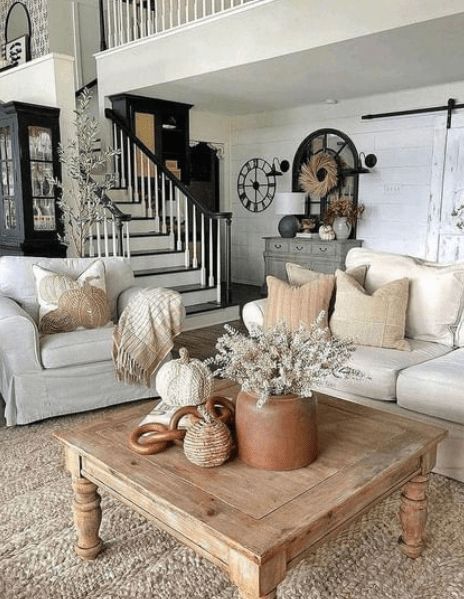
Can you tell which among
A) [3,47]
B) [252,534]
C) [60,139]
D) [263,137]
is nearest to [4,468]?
[252,534]

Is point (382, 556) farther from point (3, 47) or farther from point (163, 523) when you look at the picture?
point (3, 47)

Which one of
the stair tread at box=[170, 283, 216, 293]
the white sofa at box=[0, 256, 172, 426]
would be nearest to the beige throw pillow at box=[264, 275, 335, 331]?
the white sofa at box=[0, 256, 172, 426]

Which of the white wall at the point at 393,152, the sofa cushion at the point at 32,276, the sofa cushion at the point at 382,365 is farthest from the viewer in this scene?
the white wall at the point at 393,152

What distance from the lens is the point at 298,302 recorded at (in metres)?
3.13

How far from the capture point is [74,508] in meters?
1.95

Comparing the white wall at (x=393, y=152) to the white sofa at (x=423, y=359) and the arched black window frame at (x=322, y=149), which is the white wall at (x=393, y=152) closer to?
the arched black window frame at (x=322, y=149)

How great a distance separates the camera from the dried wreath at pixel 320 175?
6.69 meters

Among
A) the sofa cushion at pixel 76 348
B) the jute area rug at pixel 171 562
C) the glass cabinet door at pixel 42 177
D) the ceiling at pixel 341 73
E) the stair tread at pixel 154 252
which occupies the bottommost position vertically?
the jute area rug at pixel 171 562

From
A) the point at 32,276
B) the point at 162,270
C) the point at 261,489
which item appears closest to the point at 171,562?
the point at 261,489

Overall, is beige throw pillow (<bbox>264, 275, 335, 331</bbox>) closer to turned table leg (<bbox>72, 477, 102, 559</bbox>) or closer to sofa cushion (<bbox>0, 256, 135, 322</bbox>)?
sofa cushion (<bbox>0, 256, 135, 322</bbox>)

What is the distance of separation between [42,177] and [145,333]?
2.56 meters

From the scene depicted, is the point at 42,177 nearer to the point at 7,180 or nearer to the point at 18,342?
the point at 7,180

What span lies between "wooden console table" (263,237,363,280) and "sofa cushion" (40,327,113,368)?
12.1 ft

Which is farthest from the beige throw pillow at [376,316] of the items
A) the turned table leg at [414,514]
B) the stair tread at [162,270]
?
the stair tread at [162,270]
